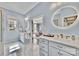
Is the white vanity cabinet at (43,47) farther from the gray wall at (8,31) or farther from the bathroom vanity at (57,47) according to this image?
the gray wall at (8,31)

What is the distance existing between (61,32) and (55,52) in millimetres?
327

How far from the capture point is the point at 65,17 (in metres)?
1.77

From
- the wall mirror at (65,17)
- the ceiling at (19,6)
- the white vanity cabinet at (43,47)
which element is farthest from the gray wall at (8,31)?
the wall mirror at (65,17)

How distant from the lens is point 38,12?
1856mm

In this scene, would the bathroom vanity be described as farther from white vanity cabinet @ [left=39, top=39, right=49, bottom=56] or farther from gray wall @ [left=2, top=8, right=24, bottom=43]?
gray wall @ [left=2, top=8, right=24, bottom=43]

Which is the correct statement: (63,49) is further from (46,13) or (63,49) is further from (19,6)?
(19,6)

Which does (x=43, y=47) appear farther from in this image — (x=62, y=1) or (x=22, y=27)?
(x=62, y=1)

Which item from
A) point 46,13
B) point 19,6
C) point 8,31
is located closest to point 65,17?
point 46,13

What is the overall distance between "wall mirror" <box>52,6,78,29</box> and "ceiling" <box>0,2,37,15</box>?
0.41 m

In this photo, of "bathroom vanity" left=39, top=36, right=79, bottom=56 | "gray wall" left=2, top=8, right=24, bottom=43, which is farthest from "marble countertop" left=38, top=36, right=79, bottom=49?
"gray wall" left=2, top=8, right=24, bottom=43

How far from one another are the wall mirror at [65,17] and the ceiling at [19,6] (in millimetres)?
407

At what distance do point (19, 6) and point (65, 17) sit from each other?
0.75 metres

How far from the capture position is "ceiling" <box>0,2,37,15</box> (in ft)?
6.04

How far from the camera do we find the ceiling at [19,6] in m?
1.84
